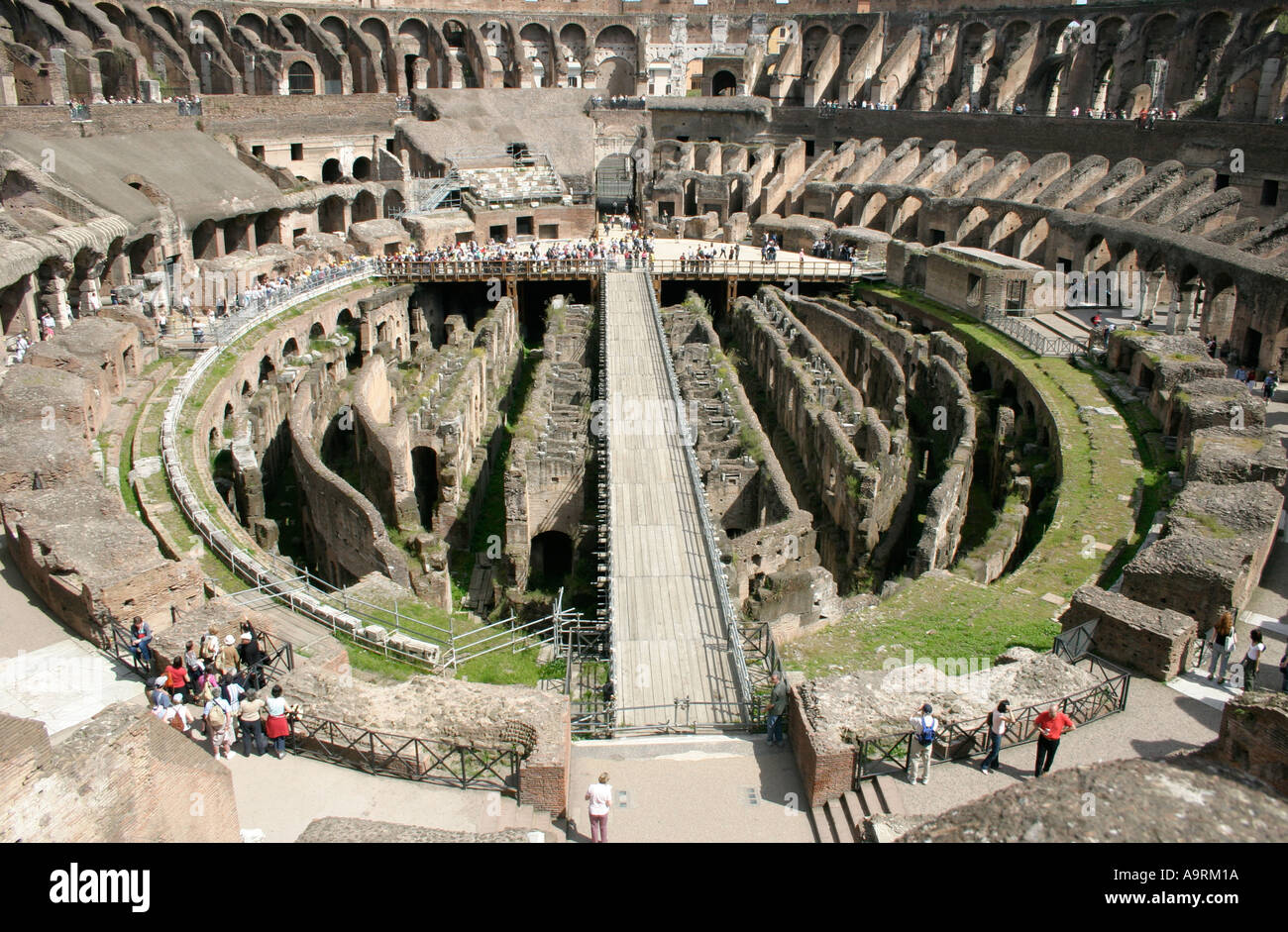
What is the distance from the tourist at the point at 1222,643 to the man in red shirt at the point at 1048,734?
3.31 m

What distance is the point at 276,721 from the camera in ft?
37.5

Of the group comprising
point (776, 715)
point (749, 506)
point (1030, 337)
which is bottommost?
point (749, 506)

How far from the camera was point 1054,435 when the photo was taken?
24.9 m

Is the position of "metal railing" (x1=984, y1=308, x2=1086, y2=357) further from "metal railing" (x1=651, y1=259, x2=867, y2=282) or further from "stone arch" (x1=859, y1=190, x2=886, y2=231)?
"stone arch" (x1=859, y1=190, x2=886, y2=231)

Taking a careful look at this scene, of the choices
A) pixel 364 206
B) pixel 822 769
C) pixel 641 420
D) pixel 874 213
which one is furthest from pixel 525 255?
pixel 822 769

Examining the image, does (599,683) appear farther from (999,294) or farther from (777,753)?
(999,294)

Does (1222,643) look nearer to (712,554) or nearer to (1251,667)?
(1251,667)

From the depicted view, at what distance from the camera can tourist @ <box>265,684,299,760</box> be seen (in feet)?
37.5

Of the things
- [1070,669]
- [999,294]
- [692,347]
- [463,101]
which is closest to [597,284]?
[692,347]

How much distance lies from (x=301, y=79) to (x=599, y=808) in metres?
54.6

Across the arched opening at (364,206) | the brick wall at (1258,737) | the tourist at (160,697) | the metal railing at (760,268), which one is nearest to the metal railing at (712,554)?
the brick wall at (1258,737)

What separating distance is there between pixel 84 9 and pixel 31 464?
38.0 meters

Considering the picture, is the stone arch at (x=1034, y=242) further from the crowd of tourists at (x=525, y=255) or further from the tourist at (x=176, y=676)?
the tourist at (x=176, y=676)

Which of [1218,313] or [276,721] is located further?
[1218,313]
